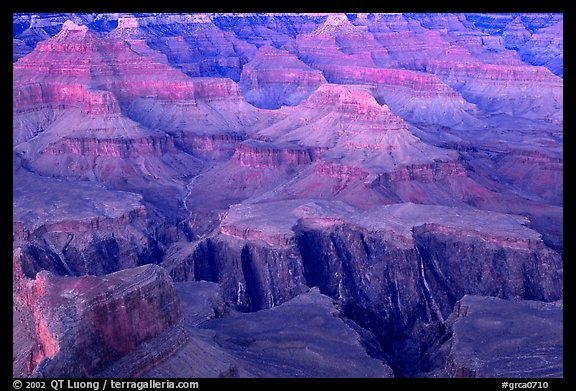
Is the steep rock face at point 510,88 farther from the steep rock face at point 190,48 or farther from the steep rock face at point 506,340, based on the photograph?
the steep rock face at point 506,340

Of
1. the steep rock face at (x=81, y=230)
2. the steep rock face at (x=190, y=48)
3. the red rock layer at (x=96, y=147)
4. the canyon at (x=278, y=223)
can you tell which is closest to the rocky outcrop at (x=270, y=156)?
the canyon at (x=278, y=223)

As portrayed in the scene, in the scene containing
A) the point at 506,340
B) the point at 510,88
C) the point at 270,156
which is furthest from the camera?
the point at 510,88

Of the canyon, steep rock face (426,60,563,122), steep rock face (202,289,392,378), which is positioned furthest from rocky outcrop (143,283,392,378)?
steep rock face (426,60,563,122)

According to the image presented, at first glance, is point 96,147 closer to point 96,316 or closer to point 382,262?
point 382,262

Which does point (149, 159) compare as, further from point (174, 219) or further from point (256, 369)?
point (256, 369)

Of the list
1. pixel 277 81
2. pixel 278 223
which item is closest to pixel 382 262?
pixel 278 223
